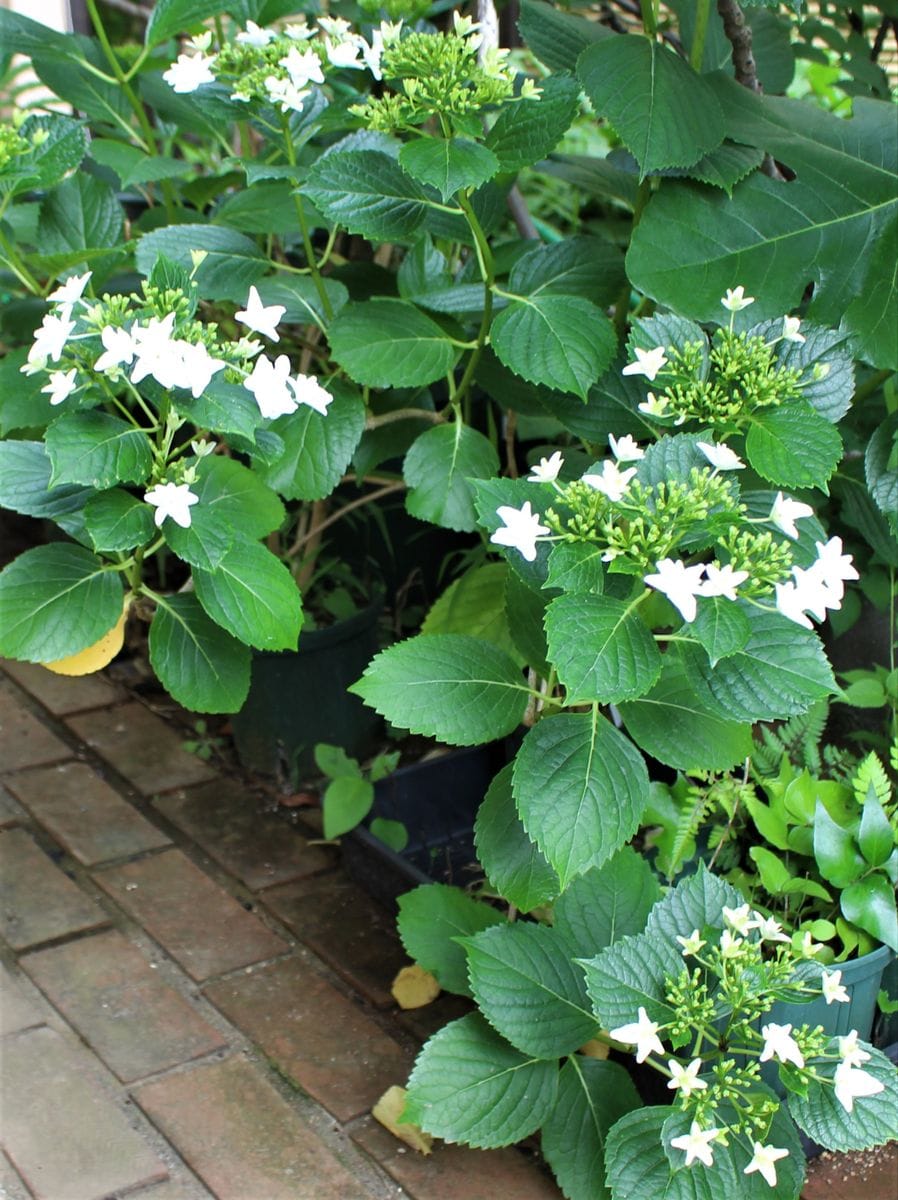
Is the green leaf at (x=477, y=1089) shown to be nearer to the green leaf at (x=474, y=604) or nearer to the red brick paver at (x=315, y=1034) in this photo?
the red brick paver at (x=315, y=1034)

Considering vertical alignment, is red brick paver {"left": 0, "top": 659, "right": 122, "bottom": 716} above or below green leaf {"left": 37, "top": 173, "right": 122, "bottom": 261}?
below

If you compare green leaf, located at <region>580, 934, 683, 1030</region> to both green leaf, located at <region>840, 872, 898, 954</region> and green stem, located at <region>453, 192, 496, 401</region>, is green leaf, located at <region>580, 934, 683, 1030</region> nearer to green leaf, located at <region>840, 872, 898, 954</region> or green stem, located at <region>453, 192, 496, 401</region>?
green leaf, located at <region>840, 872, 898, 954</region>

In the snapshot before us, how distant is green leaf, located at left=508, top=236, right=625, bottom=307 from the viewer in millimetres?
1713

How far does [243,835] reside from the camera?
2199 millimetres

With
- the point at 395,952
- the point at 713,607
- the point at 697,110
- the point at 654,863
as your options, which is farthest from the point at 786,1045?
the point at 697,110

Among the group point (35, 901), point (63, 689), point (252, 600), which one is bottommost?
point (63, 689)

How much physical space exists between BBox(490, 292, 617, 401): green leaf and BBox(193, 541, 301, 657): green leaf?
380mm

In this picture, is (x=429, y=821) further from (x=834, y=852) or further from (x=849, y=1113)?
(x=849, y=1113)

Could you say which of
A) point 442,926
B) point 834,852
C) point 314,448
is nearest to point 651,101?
point 314,448

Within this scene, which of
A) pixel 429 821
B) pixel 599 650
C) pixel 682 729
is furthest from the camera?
pixel 429 821

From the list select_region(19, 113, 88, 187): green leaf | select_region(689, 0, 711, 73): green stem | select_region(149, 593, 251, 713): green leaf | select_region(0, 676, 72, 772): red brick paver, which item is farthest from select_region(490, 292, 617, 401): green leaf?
select_region(0, 676, 72, 772): red brick paver

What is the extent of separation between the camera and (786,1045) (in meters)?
1.26

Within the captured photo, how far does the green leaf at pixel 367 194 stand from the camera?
1.54m

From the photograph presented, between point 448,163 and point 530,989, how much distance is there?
930mm
